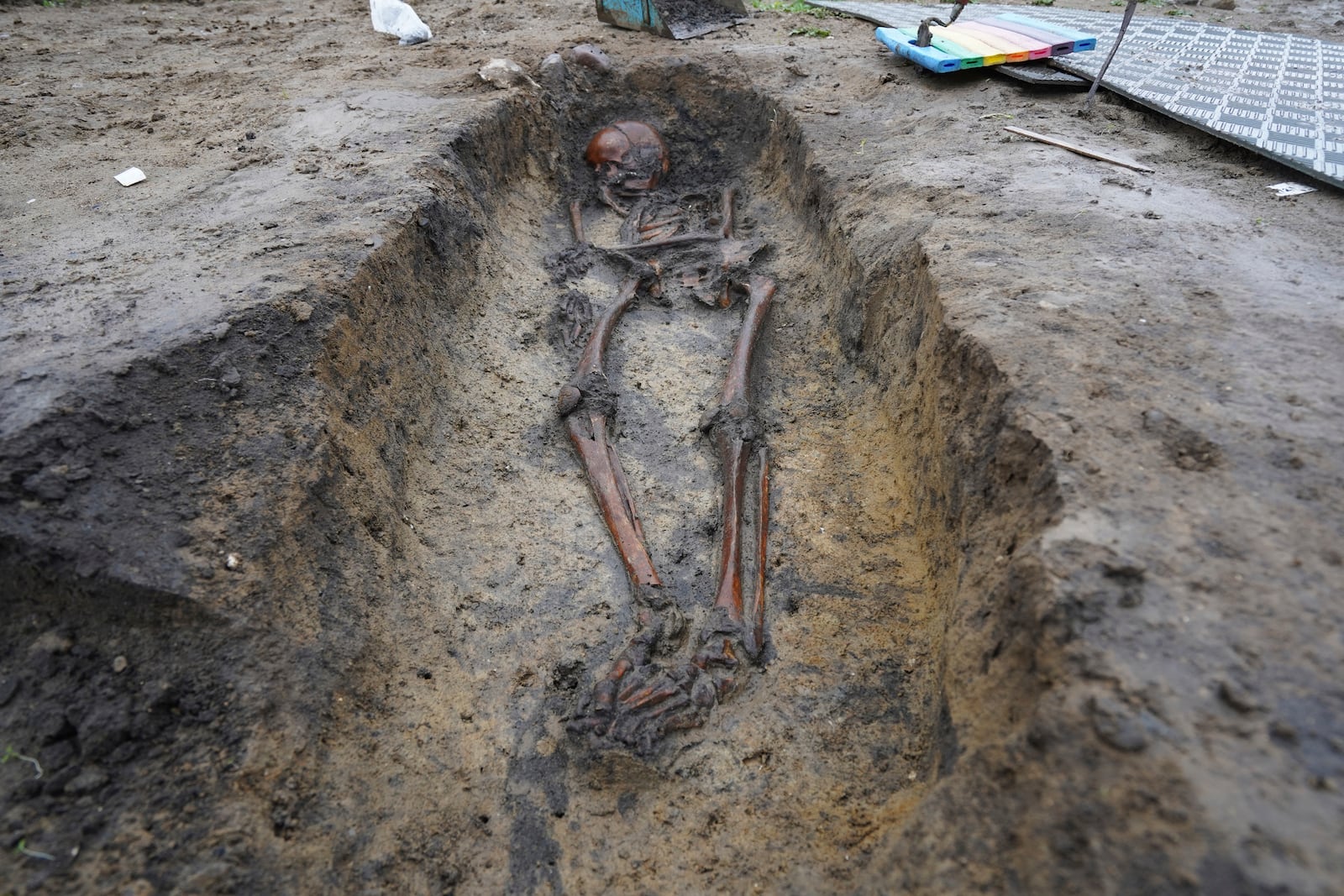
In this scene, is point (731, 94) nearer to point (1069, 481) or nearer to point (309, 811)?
point (1069, 481)

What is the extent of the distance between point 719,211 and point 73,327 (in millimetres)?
4104

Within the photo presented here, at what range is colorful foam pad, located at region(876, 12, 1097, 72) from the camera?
17.0 feet

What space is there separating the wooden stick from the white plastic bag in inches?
197

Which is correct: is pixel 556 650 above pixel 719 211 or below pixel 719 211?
below

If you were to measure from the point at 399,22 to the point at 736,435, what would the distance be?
18.1 feet

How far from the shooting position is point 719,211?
565cm

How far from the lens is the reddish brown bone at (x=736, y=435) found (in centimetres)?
289

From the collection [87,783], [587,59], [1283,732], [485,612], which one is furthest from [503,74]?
[1283,732]

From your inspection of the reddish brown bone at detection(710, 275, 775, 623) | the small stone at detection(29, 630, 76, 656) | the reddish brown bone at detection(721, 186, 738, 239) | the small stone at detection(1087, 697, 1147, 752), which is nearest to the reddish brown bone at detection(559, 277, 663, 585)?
the reddish brown bone at detection(710, 275, 775, 623)

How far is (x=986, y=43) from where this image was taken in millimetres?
5406

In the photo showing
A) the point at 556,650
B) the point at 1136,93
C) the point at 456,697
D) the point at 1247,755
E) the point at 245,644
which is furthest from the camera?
the point at 1136,93

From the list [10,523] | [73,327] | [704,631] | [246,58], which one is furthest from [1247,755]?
[246,58]

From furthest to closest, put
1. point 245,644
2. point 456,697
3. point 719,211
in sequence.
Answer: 1. point 719,211
2. point 456,697
3. point 245,644

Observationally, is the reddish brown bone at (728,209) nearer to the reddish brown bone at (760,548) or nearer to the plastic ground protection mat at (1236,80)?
the reddish brown bone at (760,548)
